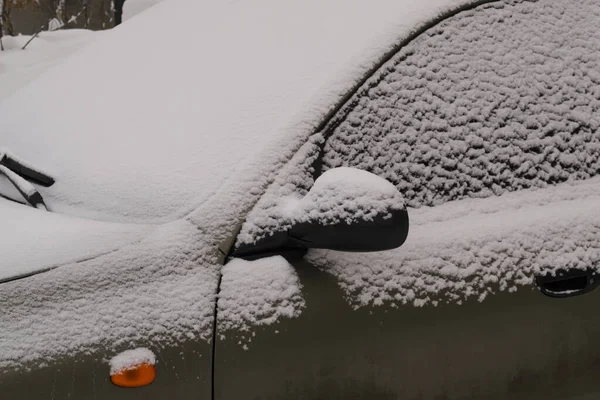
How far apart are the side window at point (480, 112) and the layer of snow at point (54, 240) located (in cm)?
51

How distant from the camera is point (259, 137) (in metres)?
1.67

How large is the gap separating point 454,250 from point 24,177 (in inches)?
44.1

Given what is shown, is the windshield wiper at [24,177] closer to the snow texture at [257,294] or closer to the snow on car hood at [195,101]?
the snow on car hood at [195,101]

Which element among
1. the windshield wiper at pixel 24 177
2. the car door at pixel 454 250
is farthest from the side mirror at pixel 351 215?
the windshield wiper at pixel 24 177

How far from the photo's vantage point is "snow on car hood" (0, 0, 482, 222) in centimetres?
167

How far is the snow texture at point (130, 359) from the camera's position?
4.55 ft

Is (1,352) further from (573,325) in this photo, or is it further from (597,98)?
(597,98)

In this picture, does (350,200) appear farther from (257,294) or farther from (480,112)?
(480,112)

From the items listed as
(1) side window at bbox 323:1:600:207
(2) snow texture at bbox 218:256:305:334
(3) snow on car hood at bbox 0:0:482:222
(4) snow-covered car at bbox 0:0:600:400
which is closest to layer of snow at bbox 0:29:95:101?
(3) snow on car hood at bbox 0:0:482:222

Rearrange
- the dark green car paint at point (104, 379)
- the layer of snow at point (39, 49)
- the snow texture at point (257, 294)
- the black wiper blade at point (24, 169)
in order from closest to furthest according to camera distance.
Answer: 1. the dark green car paint at point (104, 379)
2. the snow texture at point (257, 294)
3. the black wiper blade at point (24, 169)
4. the layer of snow at point (39, 49)

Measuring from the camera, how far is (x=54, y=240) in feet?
5.16

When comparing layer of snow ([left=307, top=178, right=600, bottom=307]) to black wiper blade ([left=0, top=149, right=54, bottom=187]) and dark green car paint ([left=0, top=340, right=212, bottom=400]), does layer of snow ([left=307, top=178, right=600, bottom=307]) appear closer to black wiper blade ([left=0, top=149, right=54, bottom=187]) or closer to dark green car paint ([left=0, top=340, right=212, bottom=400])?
dark green car paint ([left=0, top=340, right=212, bottom=400])

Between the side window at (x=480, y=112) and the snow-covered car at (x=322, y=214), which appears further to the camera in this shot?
the side window at (x=480, y=112)

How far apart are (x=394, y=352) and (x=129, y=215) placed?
67 centimetres
